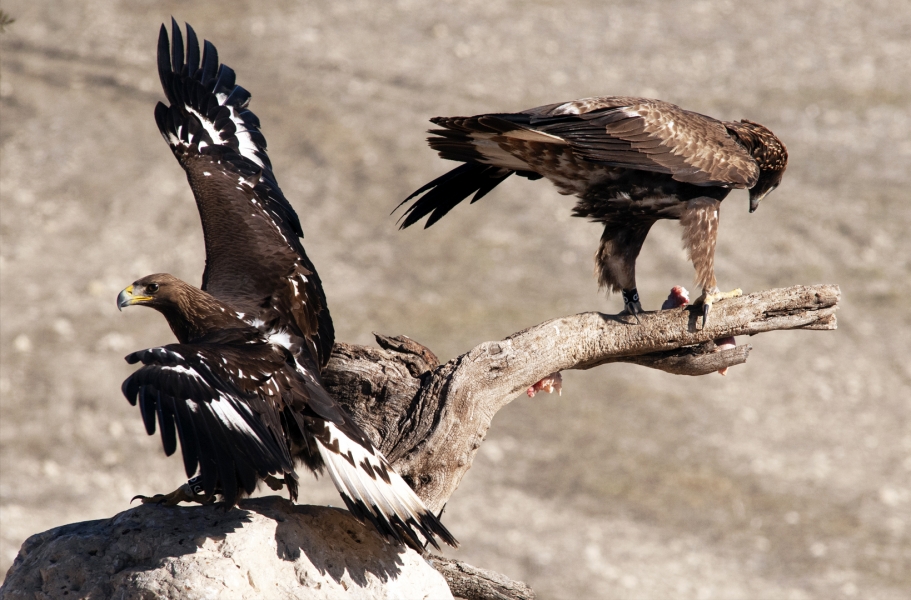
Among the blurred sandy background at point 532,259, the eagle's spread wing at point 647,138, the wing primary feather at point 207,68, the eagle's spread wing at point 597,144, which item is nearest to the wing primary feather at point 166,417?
the eagle's spread wing at point 597,144

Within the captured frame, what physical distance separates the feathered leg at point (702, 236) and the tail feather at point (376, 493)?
2213 mm

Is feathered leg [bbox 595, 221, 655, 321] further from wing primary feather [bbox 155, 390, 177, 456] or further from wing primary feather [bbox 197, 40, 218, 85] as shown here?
wing primary feather [bbox 197, 40, 218, 85]

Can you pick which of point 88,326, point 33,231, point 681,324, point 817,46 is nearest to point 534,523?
point 681,324

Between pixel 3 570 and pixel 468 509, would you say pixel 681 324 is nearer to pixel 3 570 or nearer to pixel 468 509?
pixel 468 509

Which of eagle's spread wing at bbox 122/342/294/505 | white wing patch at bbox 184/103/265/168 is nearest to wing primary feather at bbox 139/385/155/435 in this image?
eagle's spread wing at bbox 122/342/294/505

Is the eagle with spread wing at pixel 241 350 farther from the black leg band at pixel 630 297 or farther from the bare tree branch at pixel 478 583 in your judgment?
the black leg band at pixel 630 297

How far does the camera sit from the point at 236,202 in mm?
6105

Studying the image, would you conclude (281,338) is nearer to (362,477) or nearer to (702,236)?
(362,477)

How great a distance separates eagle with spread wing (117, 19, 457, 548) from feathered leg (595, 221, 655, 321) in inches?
70.8

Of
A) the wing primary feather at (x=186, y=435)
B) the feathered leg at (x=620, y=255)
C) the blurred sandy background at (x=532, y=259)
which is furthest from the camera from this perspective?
the blurred sandy background at (x=532, y=259)

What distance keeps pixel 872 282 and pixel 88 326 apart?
1077cm

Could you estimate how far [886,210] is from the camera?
15578mm

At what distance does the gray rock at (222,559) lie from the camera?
4160 mm

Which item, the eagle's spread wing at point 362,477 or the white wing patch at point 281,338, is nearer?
the eagle's spread wing at point 362,477
